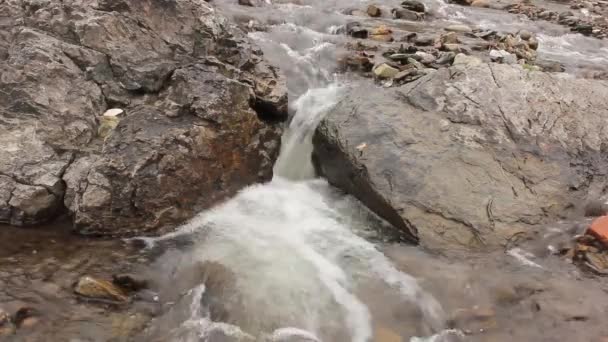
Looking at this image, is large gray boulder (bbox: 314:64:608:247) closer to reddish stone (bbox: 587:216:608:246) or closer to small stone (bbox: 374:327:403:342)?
reddish stone (bbox: 587:216:608:246)

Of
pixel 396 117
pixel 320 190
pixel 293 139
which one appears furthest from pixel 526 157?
pixel 293 139

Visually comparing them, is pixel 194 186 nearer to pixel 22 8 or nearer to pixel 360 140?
pixel 360 140

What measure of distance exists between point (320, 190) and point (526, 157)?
101 inches

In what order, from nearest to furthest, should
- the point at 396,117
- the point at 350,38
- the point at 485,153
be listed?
1. the point at 485,153
2. the point at 396,117
3. the point at 350,38

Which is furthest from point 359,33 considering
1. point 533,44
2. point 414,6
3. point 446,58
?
point 414,6

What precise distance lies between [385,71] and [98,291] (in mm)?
5903

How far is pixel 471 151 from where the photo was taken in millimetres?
6004

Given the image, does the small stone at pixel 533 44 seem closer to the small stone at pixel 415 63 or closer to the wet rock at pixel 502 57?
the wet rock at pixel 502 57

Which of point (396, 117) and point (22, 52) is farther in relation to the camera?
point (396, 117)

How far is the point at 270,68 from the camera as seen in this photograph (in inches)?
275

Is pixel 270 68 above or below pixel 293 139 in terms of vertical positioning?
above

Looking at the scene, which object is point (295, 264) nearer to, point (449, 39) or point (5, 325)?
point (5, 325)

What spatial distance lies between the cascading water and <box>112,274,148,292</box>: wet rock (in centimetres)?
26

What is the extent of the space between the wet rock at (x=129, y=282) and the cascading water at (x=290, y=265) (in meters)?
0.26
